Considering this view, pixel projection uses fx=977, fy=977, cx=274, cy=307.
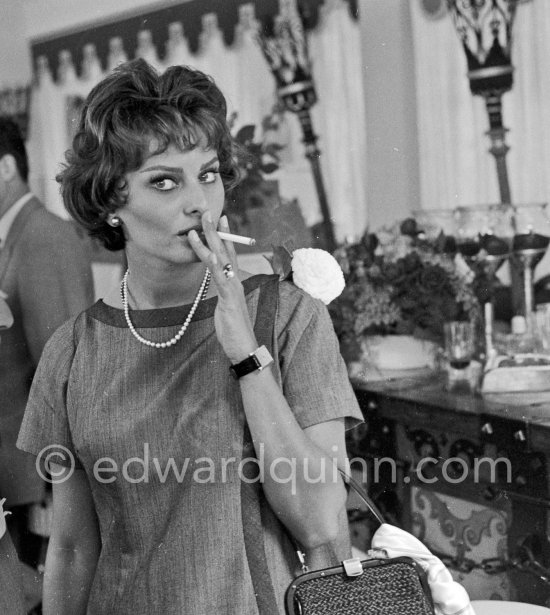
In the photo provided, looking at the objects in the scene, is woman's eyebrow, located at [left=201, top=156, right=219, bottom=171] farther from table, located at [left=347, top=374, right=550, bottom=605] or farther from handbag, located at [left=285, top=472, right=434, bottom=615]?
table, located at [left=347, top=374, right=550, bottom=605]

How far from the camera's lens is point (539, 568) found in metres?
2.08

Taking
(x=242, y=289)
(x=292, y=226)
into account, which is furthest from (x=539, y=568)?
(x=242, y=289)

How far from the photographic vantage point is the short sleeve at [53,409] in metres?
1.36

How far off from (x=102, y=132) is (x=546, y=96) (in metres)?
1.63

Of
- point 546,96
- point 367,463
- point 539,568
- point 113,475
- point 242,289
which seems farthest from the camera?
point 546,96

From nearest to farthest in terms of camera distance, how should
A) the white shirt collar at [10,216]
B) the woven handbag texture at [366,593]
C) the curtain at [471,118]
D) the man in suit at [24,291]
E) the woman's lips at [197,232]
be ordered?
the woven handbag texture at [366,593]
the woman's lips at [197,232]
the man in suit at [24,291]
the white shirt collar at [10,216]
the curtain at [471,118]

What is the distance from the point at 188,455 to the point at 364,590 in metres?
0.28

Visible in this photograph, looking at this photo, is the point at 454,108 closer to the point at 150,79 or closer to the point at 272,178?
the point at 272,178

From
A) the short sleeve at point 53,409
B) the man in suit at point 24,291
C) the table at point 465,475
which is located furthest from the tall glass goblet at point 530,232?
the short sleeve at point 53,409

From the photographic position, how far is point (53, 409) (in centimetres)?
138

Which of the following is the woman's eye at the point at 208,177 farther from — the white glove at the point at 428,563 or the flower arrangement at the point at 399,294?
the flower arrangement at the point at 399,294

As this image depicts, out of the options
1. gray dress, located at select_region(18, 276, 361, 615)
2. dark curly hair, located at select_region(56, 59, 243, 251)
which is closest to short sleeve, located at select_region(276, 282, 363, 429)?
gray dress, located at select_region(18, 276, 361, 615)

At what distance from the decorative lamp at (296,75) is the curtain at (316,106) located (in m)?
0.02
